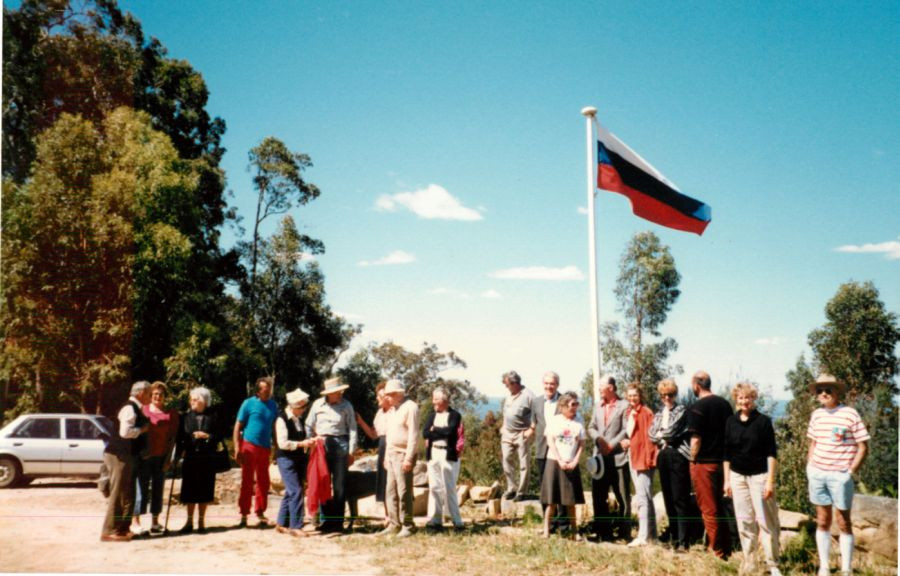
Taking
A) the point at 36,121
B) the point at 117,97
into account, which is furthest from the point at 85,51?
the point at 36,121

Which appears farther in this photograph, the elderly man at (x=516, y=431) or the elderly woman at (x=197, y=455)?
the elderly man at (x=516, y=431)

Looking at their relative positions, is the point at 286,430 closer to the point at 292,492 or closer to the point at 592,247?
the point at 292,492

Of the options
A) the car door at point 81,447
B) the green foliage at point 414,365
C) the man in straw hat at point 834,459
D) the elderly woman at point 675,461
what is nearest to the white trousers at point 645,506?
the elderly woman at point 675,461

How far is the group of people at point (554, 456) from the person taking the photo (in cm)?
469

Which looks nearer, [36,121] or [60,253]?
[60,253]

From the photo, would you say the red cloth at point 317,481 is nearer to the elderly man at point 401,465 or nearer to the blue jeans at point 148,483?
the elderly man at point 401,465

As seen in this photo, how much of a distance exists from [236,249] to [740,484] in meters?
16.9

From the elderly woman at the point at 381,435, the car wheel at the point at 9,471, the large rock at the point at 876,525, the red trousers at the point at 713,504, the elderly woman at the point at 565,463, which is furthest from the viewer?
the car wheel at the point at 9,471

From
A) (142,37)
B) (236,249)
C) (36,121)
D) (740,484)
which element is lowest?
(740,484)

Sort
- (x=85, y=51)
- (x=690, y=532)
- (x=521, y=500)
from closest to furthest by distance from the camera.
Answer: (x=690, y=532) → (x=521, y=500) → (x=85, y=51)

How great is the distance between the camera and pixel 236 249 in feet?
62.0

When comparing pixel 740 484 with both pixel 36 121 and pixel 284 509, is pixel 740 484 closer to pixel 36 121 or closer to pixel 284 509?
pixel 284 509

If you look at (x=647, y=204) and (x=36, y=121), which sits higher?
(x=36, y=121)

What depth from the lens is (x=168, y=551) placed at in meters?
5.42
